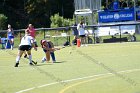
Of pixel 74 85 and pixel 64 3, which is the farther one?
pixel 64 3

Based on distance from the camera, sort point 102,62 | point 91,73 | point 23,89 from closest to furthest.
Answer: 1. point 23,89
2. point 91,73
3. point 102,62

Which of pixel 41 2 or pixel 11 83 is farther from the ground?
pixel 41 2

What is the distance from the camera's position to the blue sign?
43334 millimetres

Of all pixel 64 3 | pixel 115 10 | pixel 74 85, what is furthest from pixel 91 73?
pixel 64 3

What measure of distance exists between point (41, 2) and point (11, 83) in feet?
227

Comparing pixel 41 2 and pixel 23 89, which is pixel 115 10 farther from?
pixel 41 2

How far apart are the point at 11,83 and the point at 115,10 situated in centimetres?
2911

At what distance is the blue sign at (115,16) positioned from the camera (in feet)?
142

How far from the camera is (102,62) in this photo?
2162 cm

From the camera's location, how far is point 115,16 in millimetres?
43844

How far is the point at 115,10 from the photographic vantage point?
44000 millimetres

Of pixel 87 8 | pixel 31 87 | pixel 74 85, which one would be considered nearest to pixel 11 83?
pixel 31 87

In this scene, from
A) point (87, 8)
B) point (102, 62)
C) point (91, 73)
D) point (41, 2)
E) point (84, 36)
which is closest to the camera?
point (91, 73)

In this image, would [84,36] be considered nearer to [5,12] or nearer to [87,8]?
[87,8]
